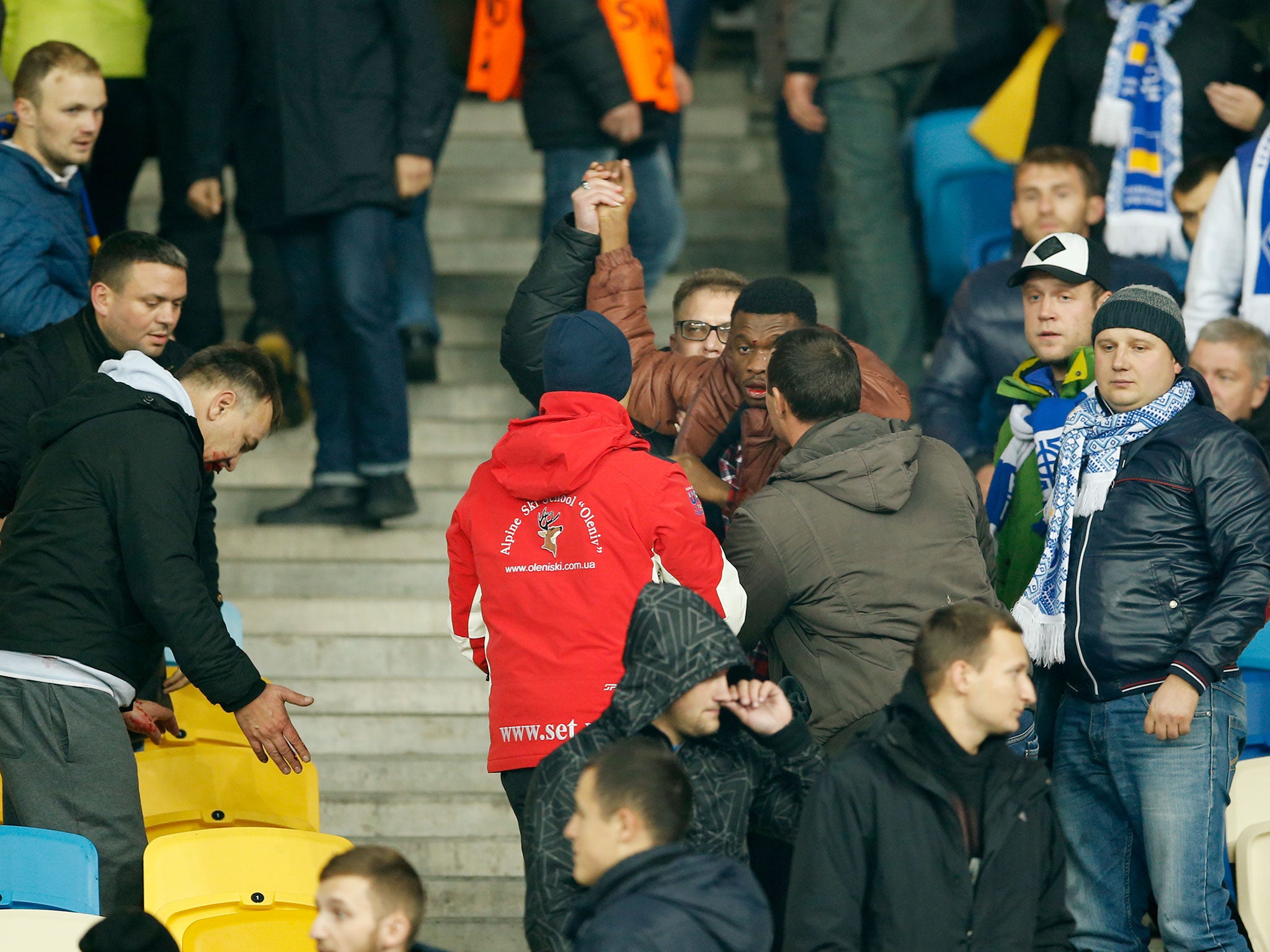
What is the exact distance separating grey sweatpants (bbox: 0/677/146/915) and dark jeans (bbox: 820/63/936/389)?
3473mm

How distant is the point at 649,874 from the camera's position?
268 cm

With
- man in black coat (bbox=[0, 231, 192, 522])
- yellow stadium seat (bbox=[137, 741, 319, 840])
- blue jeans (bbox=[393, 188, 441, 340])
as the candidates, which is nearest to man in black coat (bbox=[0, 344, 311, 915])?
yellow stadium seat (bbox=[137, 741, 319, 840])

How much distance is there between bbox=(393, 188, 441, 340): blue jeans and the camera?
21.2 feet

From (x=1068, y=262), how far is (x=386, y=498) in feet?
8.33

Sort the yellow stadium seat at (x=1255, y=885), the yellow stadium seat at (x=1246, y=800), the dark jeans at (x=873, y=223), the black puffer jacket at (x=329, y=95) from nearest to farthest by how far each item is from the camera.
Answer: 1. the yellow stadium seat at (x=1255, y=885)
2. the yellow stadium seat at (x=1246, y=800)
3. the black puffer jacket at (x=329, y=95)
4. the dark jeans at (x=873, y=223)

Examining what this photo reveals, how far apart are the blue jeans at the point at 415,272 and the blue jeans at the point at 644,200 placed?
0.58m

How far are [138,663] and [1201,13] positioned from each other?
4576mm

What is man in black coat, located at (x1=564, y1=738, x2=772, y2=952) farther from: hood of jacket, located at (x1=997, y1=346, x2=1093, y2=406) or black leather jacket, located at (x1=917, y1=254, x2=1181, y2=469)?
black leather jacket, located at (x1=917, y1=254, x2=1181, y2=469)

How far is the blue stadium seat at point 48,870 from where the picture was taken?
133 inches

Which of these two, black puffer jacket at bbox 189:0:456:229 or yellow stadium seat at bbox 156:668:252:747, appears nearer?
yellow stadium seat at bbox 156:668:252:747

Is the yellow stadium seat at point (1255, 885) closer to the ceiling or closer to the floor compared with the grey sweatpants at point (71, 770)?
closer to the floor

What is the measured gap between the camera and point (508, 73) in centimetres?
585

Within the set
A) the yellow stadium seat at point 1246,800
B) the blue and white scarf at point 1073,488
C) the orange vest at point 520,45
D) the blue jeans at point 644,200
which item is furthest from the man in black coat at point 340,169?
the yellow stadium seat at point 1246,800

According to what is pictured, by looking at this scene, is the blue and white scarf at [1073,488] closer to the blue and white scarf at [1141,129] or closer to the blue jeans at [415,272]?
the blue and white scarf at [1141,129]
